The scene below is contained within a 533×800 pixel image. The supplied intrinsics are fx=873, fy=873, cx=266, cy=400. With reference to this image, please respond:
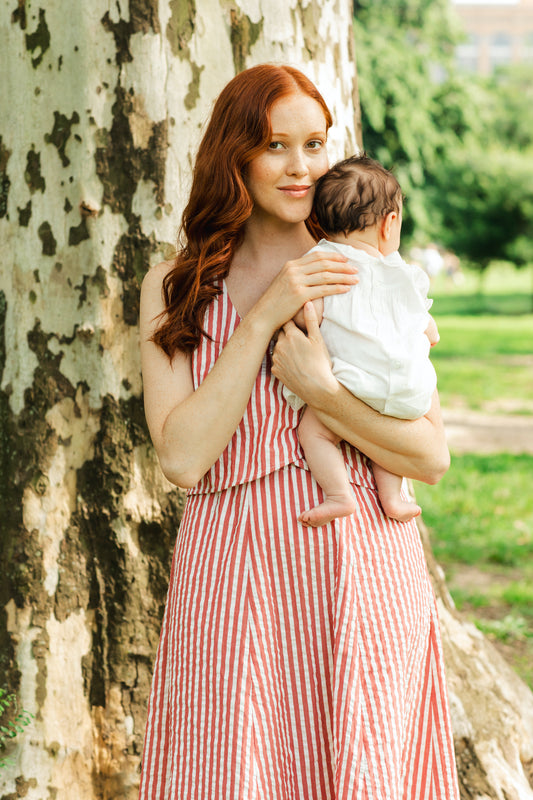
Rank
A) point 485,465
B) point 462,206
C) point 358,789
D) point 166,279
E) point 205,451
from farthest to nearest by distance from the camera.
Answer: point 462,206
point 485,465
point 166,279
point 205,451
point 358,789

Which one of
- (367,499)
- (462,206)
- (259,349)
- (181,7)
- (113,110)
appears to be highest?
(462,206)

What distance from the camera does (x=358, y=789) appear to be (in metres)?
1.77

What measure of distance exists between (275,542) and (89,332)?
105cm

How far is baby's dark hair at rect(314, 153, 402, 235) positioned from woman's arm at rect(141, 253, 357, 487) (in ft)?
0.31

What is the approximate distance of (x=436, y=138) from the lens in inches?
741

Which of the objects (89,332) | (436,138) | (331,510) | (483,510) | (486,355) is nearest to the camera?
(331,510)

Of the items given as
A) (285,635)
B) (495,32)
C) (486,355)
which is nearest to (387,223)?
(285,635)

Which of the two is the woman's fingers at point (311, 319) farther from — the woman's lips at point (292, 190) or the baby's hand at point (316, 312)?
the woman's lips at point (292, 190)

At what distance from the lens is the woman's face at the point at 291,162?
6.38 ft

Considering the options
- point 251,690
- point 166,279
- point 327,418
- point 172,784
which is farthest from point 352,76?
point 172,784

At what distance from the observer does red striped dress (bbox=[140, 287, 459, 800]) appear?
71.6 inches

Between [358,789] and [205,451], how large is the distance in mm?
760

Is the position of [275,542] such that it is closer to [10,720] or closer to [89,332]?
[89,332]

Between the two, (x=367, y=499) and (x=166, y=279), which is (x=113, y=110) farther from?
(x=367, y=499)
